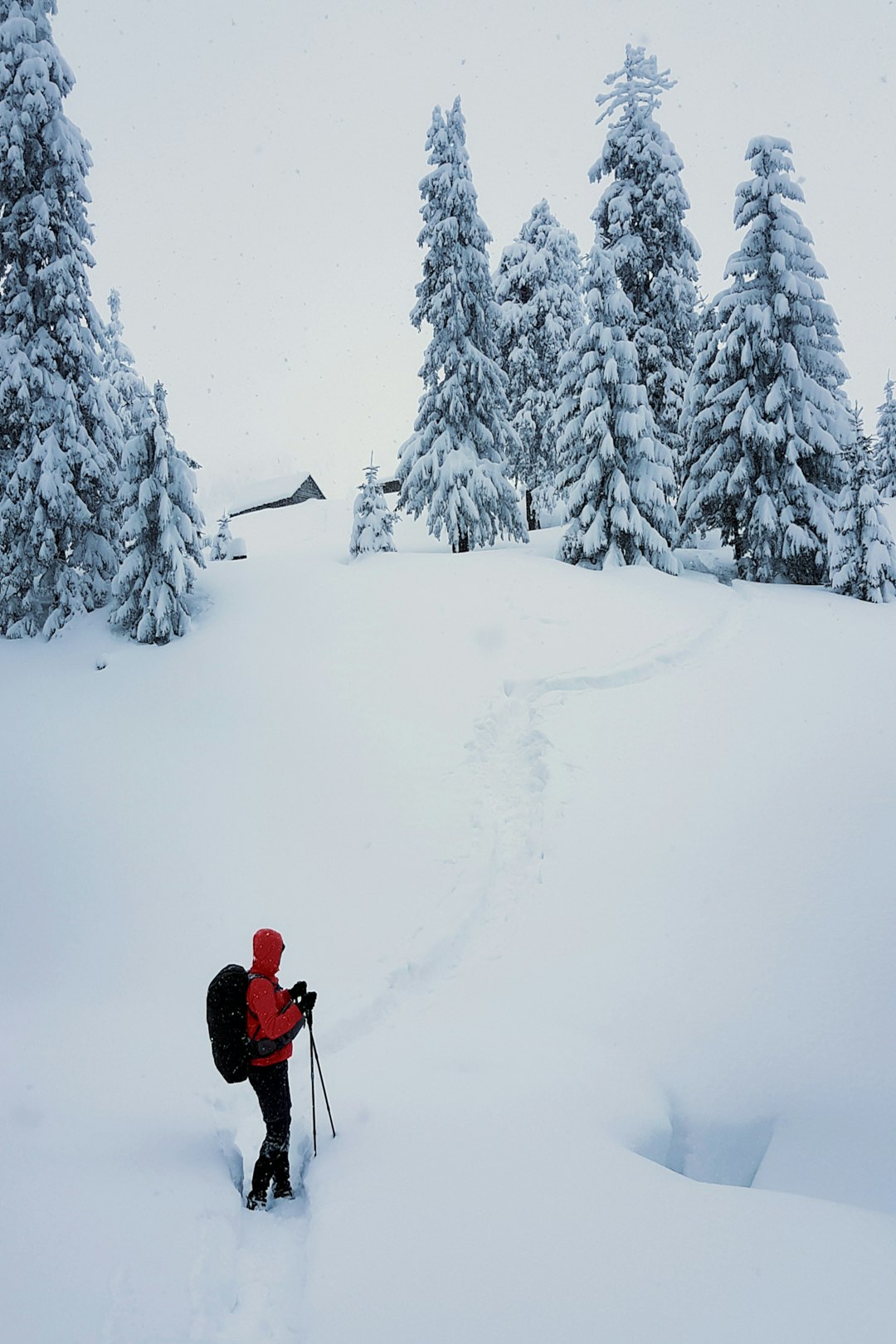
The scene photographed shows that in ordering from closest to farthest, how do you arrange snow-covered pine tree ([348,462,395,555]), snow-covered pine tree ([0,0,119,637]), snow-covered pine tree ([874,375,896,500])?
snow-covered pine tree ([0,0,119,637]) → snow-covered pine tree ([348,462,395,555]) → snow-covered pine tree ([874,375,896,500])

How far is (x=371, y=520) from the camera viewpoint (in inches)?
915

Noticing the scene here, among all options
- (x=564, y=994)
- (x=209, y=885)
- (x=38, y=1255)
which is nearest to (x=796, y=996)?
(x=564, y=994)

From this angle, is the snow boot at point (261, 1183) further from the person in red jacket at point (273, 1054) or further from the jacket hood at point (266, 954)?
the jacket hood at point (266, 954)

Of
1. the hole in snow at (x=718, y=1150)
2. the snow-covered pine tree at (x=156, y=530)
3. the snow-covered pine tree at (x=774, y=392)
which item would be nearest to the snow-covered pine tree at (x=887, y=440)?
the snow-covered pine tree at (x=774, y=392)

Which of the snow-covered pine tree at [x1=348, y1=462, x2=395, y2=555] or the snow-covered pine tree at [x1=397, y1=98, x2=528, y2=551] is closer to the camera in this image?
the snow-covered pine tree at [x1=397, y1=98, x2=528, y2=551]

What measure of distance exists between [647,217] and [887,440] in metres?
24.7

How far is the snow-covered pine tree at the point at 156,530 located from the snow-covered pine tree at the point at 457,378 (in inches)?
361

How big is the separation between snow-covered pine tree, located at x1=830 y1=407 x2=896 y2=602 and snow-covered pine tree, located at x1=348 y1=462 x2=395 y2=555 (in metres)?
13.7

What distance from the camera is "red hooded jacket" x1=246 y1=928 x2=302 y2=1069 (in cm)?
477

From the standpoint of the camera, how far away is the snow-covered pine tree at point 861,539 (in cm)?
2019

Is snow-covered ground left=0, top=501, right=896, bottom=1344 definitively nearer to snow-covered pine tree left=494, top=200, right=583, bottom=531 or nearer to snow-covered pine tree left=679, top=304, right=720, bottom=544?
snow-covered pine tree left=679, top=304, right=720, bottom=544

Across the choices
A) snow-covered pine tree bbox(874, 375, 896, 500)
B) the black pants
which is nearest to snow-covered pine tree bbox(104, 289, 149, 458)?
the black pants

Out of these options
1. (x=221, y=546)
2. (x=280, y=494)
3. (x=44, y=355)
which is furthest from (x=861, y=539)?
(x=280, y=494)

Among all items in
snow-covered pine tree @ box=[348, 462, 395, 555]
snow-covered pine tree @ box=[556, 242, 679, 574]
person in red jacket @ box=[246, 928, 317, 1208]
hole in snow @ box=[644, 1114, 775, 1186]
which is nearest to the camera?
person in red jacket @ box=[246, 928, 317, 1208]
